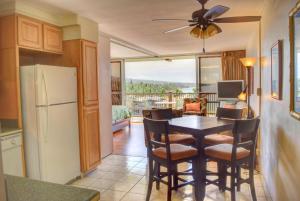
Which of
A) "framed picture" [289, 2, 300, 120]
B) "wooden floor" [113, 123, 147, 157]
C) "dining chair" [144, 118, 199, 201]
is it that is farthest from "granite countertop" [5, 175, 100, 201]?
"wooden floor" [113, 123, 147, 157]

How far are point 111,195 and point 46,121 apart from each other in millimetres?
1230

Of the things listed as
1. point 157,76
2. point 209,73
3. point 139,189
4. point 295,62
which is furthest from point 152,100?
point 295,62

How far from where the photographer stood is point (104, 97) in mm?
4770

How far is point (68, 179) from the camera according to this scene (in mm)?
3432

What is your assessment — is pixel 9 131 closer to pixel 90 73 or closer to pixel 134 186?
pixel 90 73

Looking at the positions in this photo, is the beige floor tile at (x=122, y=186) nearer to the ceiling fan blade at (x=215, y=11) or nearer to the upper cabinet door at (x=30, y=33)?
the upper cabinet door at (x=30, y=33)

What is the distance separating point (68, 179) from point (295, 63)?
305cm

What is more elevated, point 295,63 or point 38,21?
point 38,21

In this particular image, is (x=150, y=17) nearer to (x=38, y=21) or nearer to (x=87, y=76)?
(x=87, y=76)

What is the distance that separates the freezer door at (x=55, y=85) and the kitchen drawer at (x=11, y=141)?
450 mm

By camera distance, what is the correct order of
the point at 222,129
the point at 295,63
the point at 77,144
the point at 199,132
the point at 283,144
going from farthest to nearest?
the point at 77,144 → the point at 222,129 → the point at 199,132 → the point at 283,144 → the point at 295,63

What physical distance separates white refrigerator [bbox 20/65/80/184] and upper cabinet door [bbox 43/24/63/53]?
0.41 meters

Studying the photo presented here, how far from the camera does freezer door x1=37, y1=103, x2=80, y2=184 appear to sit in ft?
9.89

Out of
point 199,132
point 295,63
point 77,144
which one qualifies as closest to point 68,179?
point 77,144
